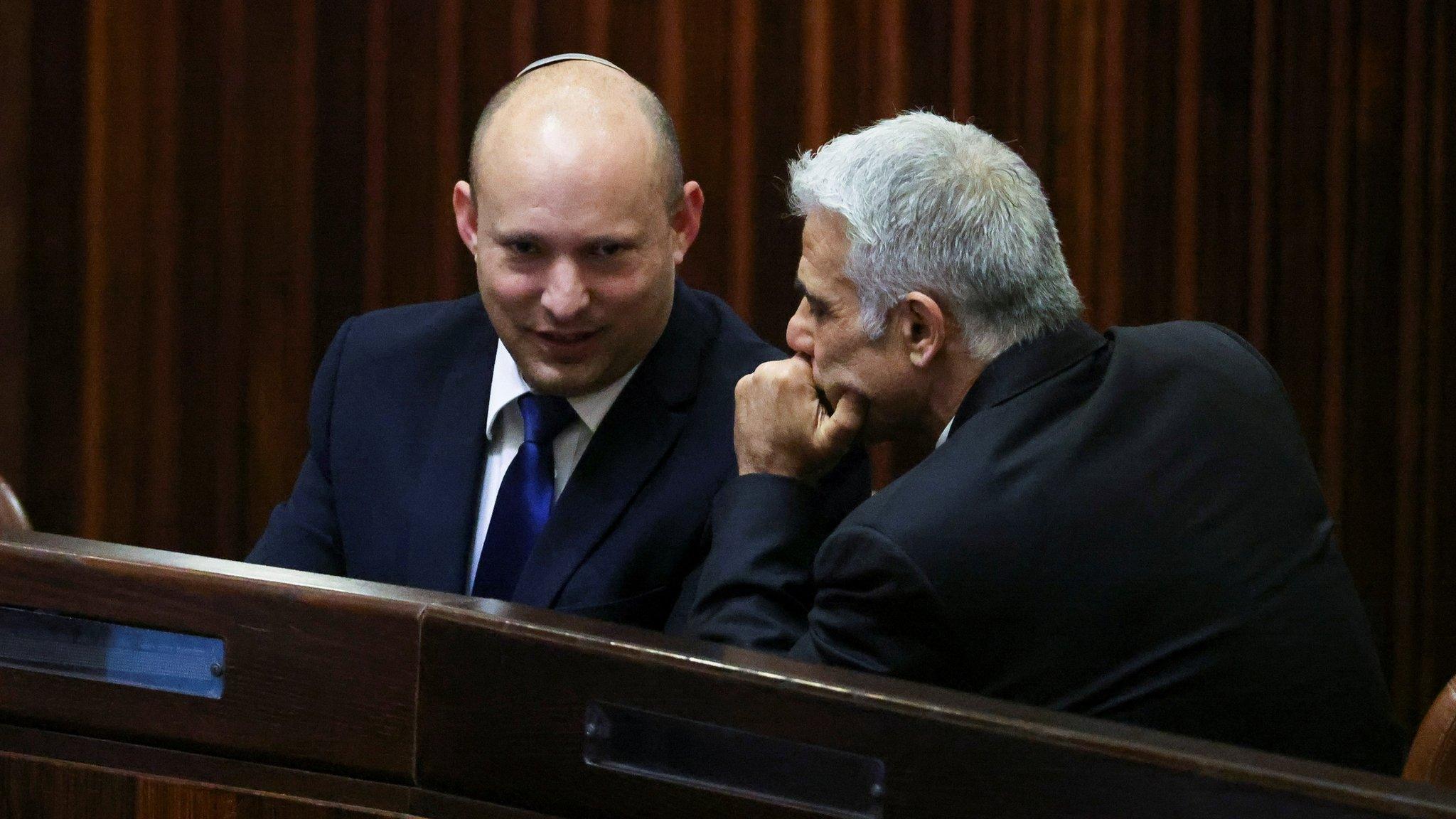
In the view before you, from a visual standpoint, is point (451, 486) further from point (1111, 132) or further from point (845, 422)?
point (1111, 132)

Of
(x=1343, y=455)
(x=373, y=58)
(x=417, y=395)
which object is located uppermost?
(x=373, y=58)

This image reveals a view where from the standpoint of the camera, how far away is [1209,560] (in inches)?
54.1

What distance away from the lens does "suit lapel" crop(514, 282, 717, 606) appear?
5.83 feet

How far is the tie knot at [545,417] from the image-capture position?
6.16ft

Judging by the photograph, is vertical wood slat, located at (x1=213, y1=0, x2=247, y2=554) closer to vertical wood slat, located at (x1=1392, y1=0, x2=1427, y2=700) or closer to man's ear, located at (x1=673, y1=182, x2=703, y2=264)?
man's ear, located at (x1=673, y1=182, x2=703, y2=264)

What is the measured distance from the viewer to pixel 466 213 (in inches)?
78.2

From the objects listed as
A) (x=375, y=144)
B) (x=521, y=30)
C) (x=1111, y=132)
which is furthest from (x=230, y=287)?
(x=1111, y=132)

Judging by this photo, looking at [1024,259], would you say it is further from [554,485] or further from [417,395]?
[417,395]

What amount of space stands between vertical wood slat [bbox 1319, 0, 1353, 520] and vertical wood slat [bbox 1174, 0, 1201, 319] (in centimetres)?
22

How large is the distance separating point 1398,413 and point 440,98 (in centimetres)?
178

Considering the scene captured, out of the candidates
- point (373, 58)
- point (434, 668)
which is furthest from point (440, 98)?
point (434, 668)

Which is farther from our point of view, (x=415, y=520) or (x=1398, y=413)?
(x=1398, y=413)

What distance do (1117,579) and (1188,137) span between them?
1.51 m

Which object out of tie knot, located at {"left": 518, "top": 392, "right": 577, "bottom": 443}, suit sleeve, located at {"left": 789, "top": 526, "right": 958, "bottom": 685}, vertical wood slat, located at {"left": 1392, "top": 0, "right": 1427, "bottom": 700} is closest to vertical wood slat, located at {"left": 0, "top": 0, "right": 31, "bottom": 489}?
tie knot, located at {"left": 518, "top": 392, "right": 577, "bottom": 443}
